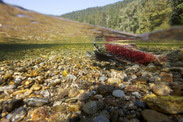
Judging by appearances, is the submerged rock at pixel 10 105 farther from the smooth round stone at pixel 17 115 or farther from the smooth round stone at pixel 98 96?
the smooth round stone at pixel 98 96

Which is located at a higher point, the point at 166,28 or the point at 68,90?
the point at 166,28

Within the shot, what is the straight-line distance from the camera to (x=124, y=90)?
7.33 feet

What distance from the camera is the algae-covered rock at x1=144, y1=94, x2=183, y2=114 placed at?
1408 mm

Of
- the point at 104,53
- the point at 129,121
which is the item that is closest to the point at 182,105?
the point at 129,121

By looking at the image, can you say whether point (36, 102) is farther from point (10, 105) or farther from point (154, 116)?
point (154, 116)

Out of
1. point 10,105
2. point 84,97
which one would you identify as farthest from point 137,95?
point 10,105

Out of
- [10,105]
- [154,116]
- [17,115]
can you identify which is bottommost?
[17,115]

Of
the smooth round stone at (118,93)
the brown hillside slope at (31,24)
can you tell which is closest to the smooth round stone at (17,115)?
the smooth round stone at (118,93)

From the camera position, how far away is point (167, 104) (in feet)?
4.87

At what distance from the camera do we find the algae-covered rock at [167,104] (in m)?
→ 1.41

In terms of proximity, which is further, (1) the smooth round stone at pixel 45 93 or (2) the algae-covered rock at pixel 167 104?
(1) the smooth round stone at pixel 45 93

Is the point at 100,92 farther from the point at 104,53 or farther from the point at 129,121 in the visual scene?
the point at 104,53

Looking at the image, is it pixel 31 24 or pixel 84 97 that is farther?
pixel 31 24

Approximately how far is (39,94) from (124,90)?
2.05 meters
